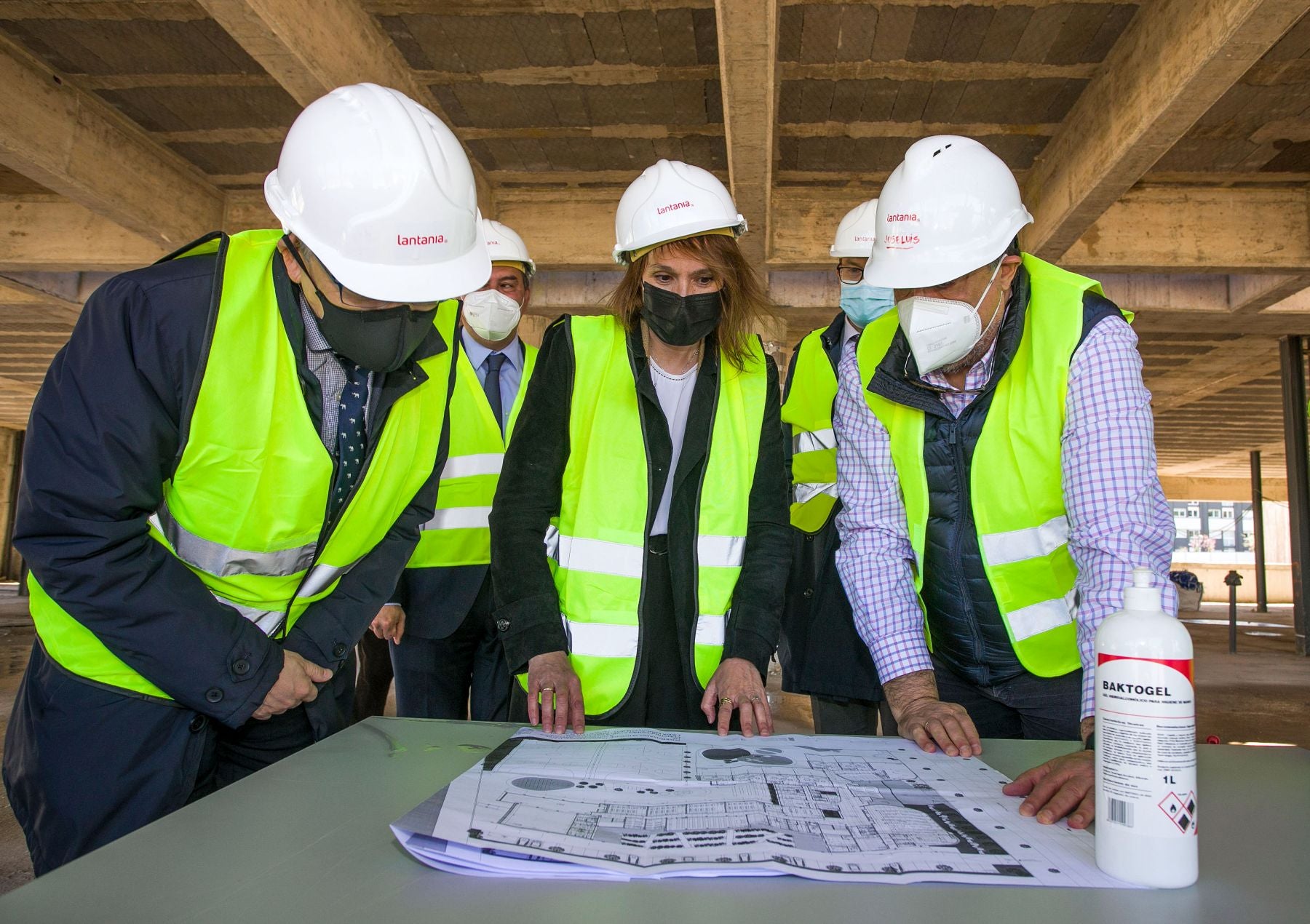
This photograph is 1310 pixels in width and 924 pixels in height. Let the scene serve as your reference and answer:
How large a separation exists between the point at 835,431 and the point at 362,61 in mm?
3716

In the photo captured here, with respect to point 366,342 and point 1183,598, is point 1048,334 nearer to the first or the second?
point 366,342

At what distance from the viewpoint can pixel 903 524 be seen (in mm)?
2061

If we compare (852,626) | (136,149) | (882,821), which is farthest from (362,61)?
(882,821)

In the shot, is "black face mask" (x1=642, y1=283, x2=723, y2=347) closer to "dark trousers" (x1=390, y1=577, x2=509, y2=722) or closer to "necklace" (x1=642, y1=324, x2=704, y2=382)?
"necklace" (x1=642, y1=324, x2=704, y2=382)

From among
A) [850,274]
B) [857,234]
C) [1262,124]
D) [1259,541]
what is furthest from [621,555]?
[1259,541]

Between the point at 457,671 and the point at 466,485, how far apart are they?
1.93ft

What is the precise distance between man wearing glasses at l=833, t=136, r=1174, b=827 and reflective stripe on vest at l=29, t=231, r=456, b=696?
1074 mm

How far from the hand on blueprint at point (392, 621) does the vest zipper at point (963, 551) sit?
1829 millimetres

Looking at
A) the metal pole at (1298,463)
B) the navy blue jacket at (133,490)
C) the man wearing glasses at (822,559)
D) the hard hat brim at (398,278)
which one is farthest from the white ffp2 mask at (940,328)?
the metal pole at (1298,463)

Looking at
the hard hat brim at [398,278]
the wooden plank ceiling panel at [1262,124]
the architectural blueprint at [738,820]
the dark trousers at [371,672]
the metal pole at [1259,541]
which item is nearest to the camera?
the architectural blueprint at [738,820]

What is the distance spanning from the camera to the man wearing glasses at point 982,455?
1732mm

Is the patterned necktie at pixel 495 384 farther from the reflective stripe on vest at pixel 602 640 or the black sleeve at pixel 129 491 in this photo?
the black sleeve at pixel 129 491

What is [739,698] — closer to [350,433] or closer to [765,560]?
[765,560]

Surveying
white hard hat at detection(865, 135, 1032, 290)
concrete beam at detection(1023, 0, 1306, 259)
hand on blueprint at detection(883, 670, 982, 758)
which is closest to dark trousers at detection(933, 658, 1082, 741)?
hand on blueprint at detection(883, 670, 982, 758)
